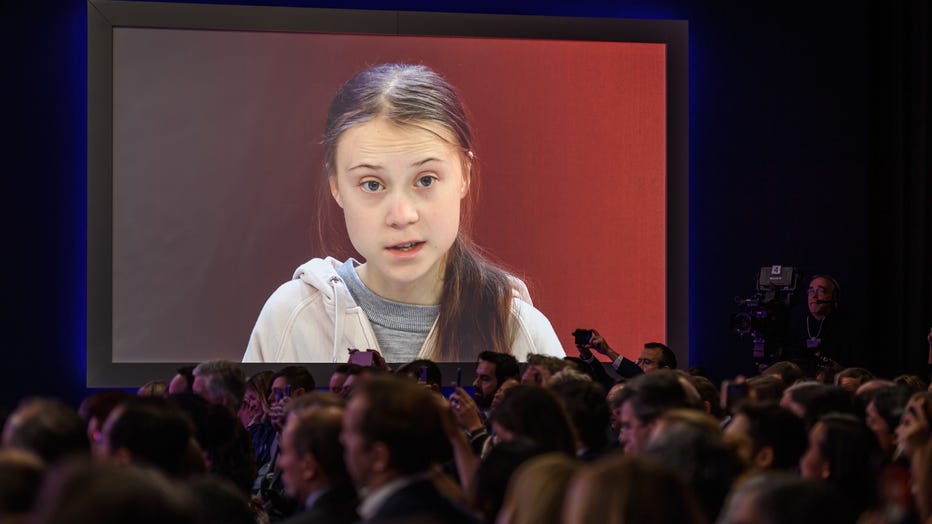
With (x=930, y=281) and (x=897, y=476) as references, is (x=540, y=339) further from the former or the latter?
(x=897, y=476)

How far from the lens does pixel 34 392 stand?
7.94 m

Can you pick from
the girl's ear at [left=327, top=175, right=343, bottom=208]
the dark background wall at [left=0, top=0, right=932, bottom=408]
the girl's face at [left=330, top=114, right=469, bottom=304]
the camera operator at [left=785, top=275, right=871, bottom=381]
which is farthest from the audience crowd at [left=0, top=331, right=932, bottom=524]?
the dark background wall at [left=0, top=0, right=932, bottom=408]

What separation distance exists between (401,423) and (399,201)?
214 inches

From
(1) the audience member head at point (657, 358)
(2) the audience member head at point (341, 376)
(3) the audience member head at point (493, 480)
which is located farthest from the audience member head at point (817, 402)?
(1) the audience member head at point (657, 358)

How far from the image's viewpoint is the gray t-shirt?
26.0ft

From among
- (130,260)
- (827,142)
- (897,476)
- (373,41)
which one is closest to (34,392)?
(130,260)

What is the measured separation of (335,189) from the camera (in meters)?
7.94

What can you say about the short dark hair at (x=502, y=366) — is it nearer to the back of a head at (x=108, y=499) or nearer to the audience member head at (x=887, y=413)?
the audience member head at (x=887, y=413)

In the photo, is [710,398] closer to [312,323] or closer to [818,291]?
[818,291]

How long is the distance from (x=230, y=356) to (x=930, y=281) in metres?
4.94

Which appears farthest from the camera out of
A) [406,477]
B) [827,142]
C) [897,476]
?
[827,142]

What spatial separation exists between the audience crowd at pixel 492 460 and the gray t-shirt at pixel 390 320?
3.28 meters

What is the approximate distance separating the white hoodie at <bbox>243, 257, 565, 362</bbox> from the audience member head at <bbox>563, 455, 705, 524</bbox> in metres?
6.18

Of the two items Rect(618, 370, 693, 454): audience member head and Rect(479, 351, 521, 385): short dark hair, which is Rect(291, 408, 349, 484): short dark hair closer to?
Rect(618, 370, 693, 454): audience member head
